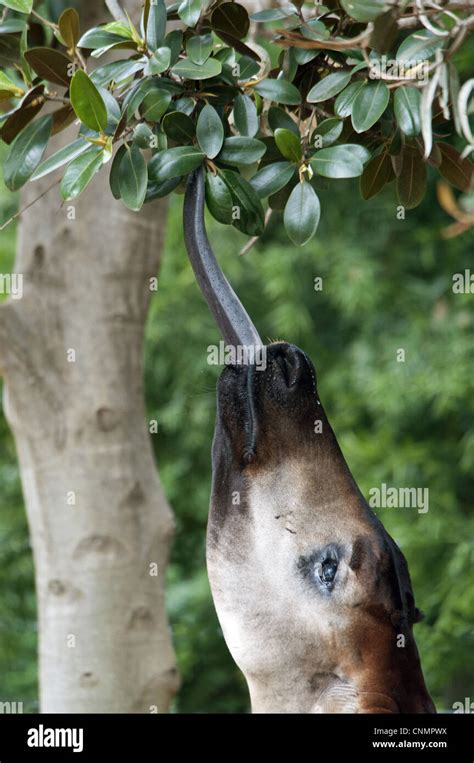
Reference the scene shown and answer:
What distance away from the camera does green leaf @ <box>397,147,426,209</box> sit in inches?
47.8

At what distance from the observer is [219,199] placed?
3.56 ft

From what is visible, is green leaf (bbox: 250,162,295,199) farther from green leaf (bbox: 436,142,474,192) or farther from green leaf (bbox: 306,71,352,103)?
green leaf (bbox: 436,142,474,192)

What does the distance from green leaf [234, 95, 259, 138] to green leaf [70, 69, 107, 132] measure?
0.16 m

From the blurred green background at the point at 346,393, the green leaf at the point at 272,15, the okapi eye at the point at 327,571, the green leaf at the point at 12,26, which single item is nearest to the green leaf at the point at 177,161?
the green leaf at the point at 272,15

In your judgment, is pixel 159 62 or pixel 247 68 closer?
pixel 159 62

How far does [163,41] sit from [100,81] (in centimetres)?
8

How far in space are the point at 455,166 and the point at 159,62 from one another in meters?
0.43

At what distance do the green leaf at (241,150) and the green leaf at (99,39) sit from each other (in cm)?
19

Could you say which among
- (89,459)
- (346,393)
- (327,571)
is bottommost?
(346,393)

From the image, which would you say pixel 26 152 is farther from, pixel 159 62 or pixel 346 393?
pixel 346 393

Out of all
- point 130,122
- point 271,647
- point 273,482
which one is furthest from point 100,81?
point 271,647

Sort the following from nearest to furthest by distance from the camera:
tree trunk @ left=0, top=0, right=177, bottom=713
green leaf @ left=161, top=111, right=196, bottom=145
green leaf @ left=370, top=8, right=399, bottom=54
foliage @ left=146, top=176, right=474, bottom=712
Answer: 1. green leaf @ left=370, top=8, right=399, bottom=54
2. green leaf @ left=161, top=111, right=196, bottom=145
3. tree trunk @ left=0, top=0, right=177, bottom=713
4. foliage @ left=146, top=176, right=474, bottom=712

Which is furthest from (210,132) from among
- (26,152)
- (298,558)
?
(298,558)

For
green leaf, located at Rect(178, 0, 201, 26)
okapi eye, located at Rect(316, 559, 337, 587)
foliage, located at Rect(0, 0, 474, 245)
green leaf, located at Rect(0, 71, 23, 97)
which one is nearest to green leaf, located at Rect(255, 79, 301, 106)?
foliage, located at Rect(0, 0, 474, 245)
